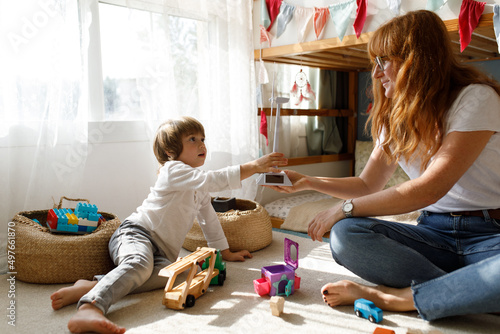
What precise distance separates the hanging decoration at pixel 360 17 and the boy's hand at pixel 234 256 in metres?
1.12

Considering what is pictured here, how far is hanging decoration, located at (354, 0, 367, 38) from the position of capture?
1.94 m

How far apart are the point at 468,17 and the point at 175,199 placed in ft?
4.31

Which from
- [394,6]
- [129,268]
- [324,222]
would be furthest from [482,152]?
[129,268]

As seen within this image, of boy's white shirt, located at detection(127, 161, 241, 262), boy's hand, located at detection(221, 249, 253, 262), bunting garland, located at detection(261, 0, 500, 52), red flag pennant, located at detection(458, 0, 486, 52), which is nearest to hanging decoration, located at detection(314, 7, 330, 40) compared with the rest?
bunting garland, located at detection(261, 0, 500, 52)

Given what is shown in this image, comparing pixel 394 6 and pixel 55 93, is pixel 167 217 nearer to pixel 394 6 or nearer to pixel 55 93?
pixel 55 93

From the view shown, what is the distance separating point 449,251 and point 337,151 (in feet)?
6.59

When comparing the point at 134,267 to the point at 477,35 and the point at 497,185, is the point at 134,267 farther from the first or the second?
the point at 477,35

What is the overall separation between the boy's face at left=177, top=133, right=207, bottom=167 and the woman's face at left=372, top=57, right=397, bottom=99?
0.69 metres

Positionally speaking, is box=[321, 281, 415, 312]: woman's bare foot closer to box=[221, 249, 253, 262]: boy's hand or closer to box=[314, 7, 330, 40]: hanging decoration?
box=[221, 249, 253, 262]: boy's hand

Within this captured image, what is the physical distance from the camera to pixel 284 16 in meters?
2.32

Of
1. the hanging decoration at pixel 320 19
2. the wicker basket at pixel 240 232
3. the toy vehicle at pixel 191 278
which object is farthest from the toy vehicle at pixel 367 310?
the hanging decoration at pixel 320 19

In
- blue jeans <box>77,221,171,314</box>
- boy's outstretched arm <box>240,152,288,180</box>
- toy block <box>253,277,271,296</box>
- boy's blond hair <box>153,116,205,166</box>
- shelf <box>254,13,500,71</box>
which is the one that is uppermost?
shelf <box>254,13,500,71</box>

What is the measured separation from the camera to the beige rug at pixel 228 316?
45.1 inches

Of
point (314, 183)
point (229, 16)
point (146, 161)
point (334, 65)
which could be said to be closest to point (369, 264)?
point (314, 183)
